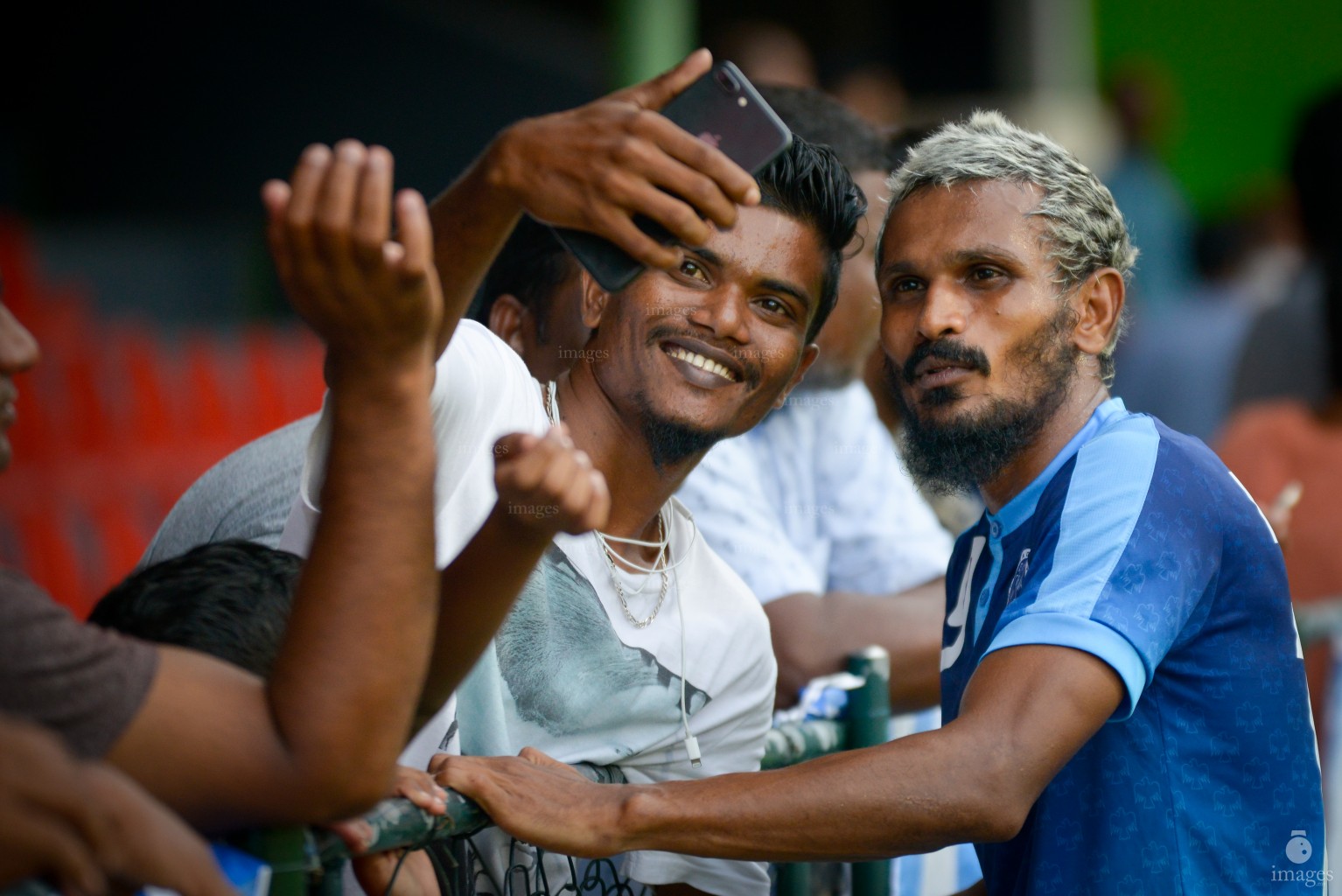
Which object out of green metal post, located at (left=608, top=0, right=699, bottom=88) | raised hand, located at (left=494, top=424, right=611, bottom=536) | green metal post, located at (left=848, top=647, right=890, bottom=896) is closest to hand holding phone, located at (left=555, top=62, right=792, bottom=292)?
raised hand, located at (left=494, top=424, right=611, bottom=536)

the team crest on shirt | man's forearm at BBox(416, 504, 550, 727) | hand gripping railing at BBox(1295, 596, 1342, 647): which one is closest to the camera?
man's forearm at BBox(416, 504, 550, 727)

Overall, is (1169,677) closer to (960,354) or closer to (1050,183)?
(960,354)

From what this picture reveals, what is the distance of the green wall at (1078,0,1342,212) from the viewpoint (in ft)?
40.8

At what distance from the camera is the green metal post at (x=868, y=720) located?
7.62 feet

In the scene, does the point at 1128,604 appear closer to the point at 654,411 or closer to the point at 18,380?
the point at 654,411

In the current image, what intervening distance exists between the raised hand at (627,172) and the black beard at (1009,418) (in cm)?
73

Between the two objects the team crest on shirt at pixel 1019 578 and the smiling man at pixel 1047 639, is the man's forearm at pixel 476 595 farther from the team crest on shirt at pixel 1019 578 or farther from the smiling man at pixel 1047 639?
the team crest on shirt at pixel 1019 578

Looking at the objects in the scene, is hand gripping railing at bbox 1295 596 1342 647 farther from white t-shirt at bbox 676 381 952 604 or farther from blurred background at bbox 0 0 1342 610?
blurred background at bbox 0 0 1342 610

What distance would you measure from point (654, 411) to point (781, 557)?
79 cm

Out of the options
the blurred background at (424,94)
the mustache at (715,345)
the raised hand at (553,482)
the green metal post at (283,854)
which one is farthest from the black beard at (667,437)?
the blurred background at (424,94)

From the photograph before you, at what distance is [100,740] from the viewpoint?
123 cm

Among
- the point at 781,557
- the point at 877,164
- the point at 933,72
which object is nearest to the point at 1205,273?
the point at 933,72

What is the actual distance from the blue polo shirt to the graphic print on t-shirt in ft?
1.80

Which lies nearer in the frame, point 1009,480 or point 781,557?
point 1009,480
